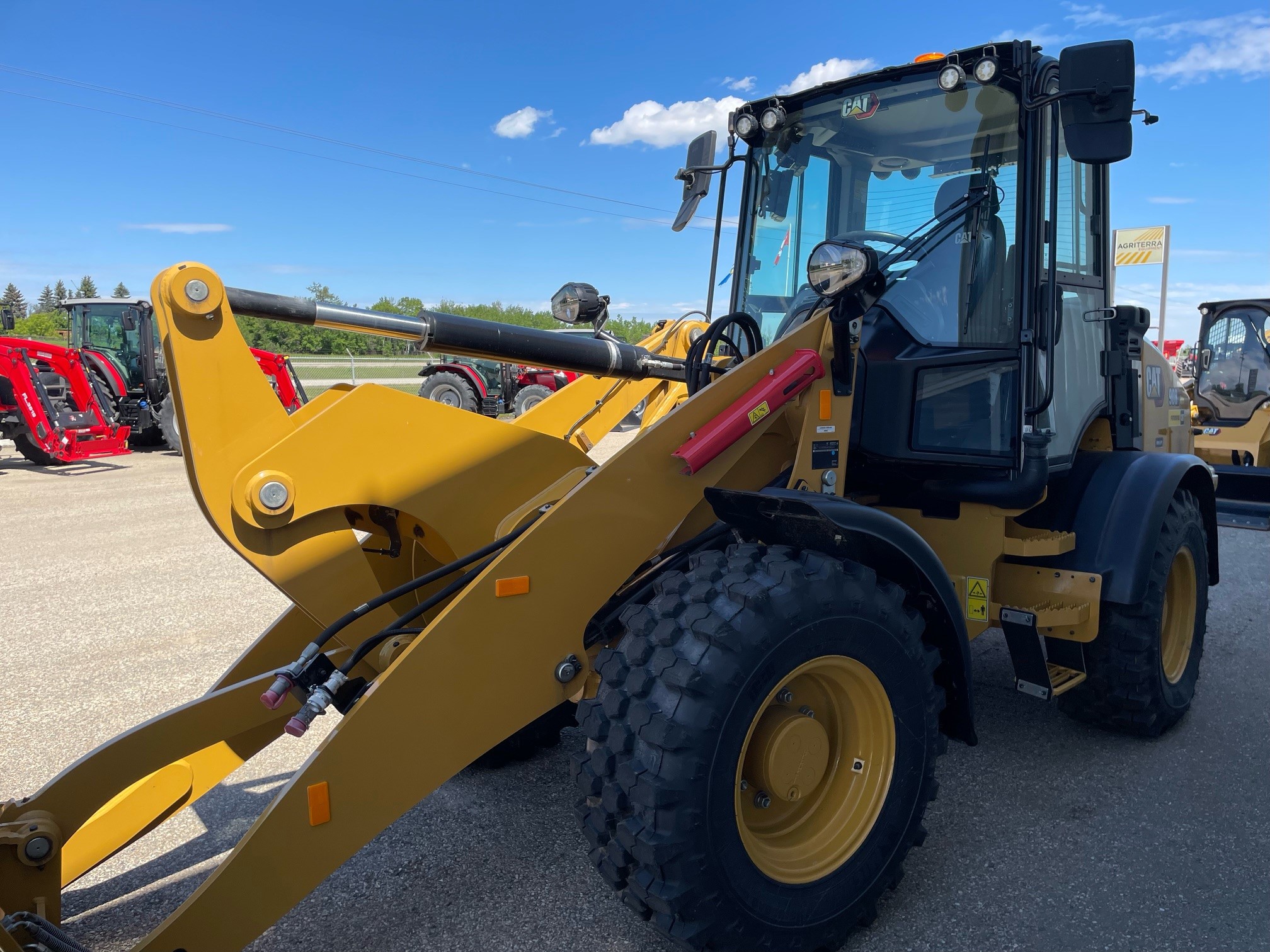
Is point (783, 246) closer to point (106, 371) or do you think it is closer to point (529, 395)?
point (106, 371)

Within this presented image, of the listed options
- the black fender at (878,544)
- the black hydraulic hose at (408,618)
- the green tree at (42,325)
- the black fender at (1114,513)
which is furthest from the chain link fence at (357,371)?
the green tree at (42,325)

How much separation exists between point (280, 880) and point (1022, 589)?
2.94 m

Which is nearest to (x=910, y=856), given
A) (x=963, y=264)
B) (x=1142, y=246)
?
(x=963, y=264)

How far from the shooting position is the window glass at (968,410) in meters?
3.28

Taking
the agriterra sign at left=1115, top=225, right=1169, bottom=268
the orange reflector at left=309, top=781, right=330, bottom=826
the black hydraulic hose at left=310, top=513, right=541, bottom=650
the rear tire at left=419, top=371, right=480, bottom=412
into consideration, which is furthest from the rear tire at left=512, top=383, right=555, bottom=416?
→ the orange reflector at left=309, top=781, right=330, bottom=826

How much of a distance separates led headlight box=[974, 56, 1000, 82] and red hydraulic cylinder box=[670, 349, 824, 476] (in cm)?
119

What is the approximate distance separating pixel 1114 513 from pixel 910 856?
1662 mm

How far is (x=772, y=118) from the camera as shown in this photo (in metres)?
3.81

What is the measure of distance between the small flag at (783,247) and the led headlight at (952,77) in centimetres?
89

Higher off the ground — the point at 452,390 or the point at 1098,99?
the point at 1098,99

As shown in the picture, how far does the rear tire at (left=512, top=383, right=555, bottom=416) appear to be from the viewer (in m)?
19.3

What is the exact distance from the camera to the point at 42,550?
7930 millimetres

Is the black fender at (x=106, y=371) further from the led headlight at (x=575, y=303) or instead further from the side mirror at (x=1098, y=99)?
the side mirror at (x=1098, y=99)

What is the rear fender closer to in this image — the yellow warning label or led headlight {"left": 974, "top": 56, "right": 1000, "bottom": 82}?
the yellow warning label
